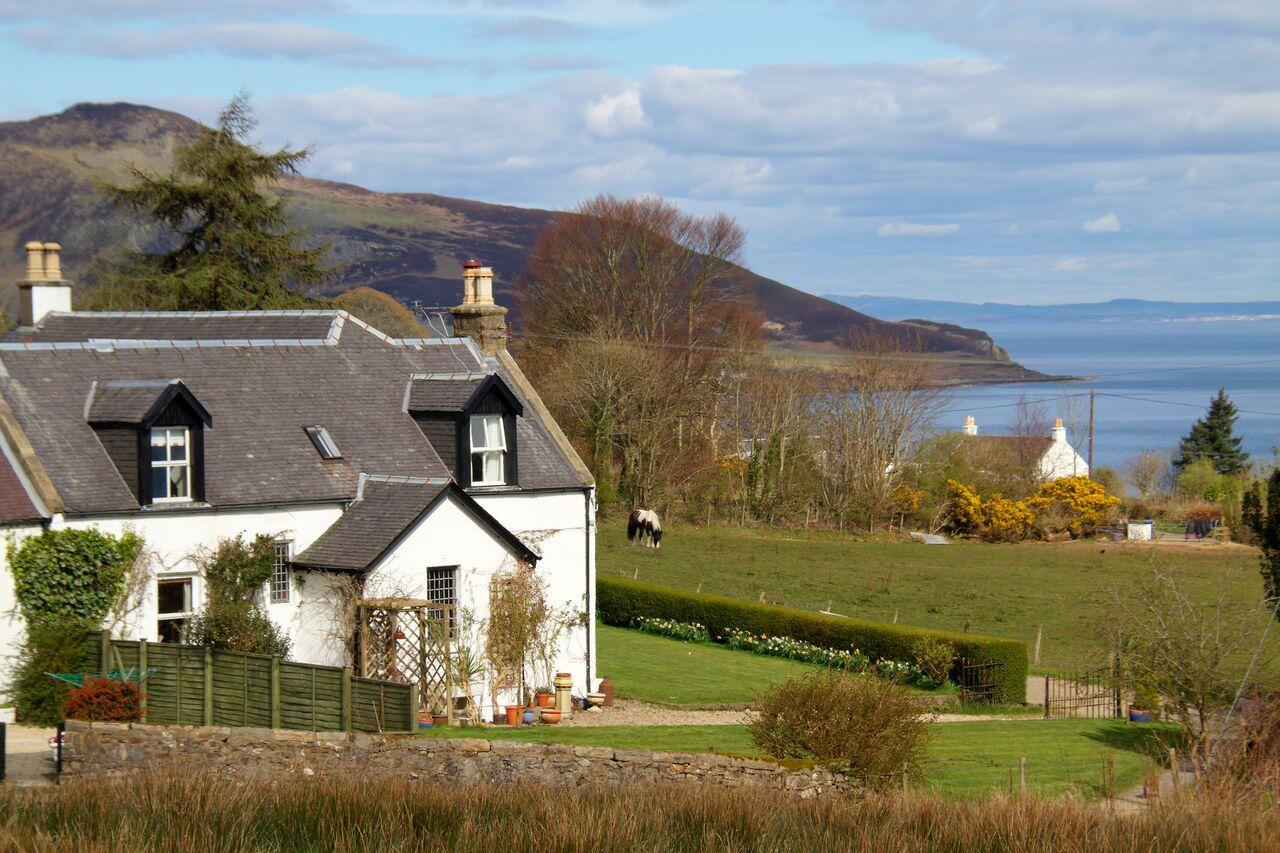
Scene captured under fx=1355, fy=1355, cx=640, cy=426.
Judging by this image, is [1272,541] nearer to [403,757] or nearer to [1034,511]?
[403,757]

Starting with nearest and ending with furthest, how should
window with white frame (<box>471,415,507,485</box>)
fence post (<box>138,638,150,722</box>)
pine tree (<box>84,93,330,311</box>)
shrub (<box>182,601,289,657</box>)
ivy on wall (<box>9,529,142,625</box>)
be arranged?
fence post (<box>138,638,150,722</box>) < ivy on wall (<box>9,529,142,625</box>) < shrub (<box>182,601,289,657</box>) < window with white frame (<box>471,415,507,485</box>) < pine tree (<box>84,93,330,311</box>)

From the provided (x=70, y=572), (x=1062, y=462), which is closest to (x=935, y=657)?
(x=70, y=572)

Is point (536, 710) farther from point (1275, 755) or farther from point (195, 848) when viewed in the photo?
point (195, 848)

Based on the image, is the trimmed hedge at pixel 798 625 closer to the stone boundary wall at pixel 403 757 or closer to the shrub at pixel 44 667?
the stone boundary wall at pixel 403 757

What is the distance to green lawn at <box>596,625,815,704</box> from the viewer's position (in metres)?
28.3

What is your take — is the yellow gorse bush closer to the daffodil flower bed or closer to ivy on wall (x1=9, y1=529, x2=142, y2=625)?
the daffodil flower bed

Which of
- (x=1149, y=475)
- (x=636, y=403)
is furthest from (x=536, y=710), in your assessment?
(x=1149, y=475)

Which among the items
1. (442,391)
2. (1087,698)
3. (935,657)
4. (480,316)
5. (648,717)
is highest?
(480,316)

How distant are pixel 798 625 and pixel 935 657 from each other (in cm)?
415

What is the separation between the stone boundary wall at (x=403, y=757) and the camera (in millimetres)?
17156

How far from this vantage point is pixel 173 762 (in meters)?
14.6

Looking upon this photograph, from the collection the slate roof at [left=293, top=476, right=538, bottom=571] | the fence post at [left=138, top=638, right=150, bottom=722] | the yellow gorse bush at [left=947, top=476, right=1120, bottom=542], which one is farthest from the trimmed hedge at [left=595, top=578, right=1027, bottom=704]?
the yellow gorse bush at [left=947, top=476, right=1120, bottom=542]

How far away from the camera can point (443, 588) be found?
24.8 meters

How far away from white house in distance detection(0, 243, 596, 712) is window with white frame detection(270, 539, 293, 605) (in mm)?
36
